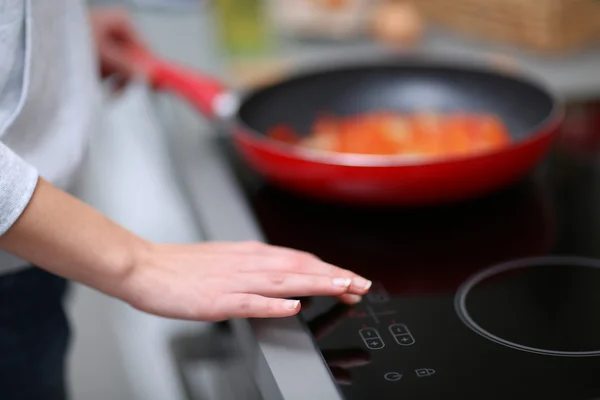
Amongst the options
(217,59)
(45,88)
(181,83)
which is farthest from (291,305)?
(217,59)

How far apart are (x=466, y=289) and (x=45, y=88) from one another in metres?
0.39

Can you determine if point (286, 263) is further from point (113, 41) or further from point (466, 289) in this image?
point (113, 41)

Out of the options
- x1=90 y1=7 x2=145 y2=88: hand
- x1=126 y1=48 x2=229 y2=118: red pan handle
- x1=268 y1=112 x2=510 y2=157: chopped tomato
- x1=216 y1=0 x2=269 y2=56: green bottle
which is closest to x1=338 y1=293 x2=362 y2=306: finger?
x1=268 y1=112 x2=510 y2=157: chopped tomato

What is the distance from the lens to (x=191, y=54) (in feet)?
4.28

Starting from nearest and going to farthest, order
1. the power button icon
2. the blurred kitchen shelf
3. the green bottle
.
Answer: the power button icon
the blurred kitchen shelf
the green bottle

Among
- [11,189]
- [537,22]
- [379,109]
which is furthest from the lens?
[537,22]

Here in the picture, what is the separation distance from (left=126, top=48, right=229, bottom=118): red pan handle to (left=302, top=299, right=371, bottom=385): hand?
378 mm

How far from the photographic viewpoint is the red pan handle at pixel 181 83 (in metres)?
0.96

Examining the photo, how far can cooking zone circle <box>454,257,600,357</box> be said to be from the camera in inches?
23.2

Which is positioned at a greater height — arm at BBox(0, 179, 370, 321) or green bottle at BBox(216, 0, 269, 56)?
arm at BBox(0, 179, 370, 321)

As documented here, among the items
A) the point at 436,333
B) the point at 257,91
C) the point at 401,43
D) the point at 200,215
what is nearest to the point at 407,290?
the point at 436,333

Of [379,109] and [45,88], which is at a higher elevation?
[45,88]

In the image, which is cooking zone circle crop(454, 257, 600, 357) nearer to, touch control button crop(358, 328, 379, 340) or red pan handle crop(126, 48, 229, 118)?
Result: touch control button crop(358, 328, 379, 340)

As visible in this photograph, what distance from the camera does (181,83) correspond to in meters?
0.98
